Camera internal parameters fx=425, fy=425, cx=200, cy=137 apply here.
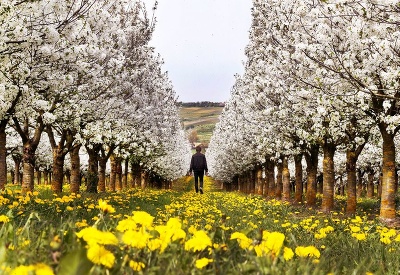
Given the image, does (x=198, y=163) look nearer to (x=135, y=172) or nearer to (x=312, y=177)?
(x=312, y=177)

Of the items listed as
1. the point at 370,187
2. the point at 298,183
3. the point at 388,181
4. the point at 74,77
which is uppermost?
the point at 74,77

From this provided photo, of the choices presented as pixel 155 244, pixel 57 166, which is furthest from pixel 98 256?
pixel 57 166

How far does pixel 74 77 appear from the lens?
1360 centimetres

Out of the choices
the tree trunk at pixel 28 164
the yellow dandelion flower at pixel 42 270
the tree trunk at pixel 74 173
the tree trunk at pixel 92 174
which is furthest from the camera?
the tree trunk at pixel 92 174

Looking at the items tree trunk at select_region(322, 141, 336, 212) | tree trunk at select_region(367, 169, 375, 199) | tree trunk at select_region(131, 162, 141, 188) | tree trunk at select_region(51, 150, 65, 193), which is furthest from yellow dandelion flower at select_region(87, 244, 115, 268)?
tree trunk at select_region(367, 169, 375, 199)

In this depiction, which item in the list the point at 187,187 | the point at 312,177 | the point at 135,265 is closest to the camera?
the point at 135,265

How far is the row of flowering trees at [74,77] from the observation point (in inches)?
348

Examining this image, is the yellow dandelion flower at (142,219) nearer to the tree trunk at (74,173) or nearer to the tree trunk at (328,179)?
the tree trunk at (328,179)

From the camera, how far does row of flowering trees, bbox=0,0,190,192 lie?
8.83 metres

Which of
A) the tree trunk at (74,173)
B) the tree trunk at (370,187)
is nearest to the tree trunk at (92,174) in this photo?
the tree trunk at (74,173)

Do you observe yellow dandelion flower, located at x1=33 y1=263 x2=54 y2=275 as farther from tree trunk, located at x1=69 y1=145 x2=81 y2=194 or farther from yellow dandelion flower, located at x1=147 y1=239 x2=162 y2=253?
tree trunk, located at x1=69 y1=145 x2=81 y2=194

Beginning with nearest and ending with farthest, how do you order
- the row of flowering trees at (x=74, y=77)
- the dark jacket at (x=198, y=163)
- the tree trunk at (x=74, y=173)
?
1. the row of flowering trees at (x=74, y=77)
2. the dark jacket at (x=198, y=163)
3. the tree trunk at (x=74, y=173)

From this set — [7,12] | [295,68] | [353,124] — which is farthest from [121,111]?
[7,12]

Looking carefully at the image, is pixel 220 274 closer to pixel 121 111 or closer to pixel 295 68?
pixel 295 68
